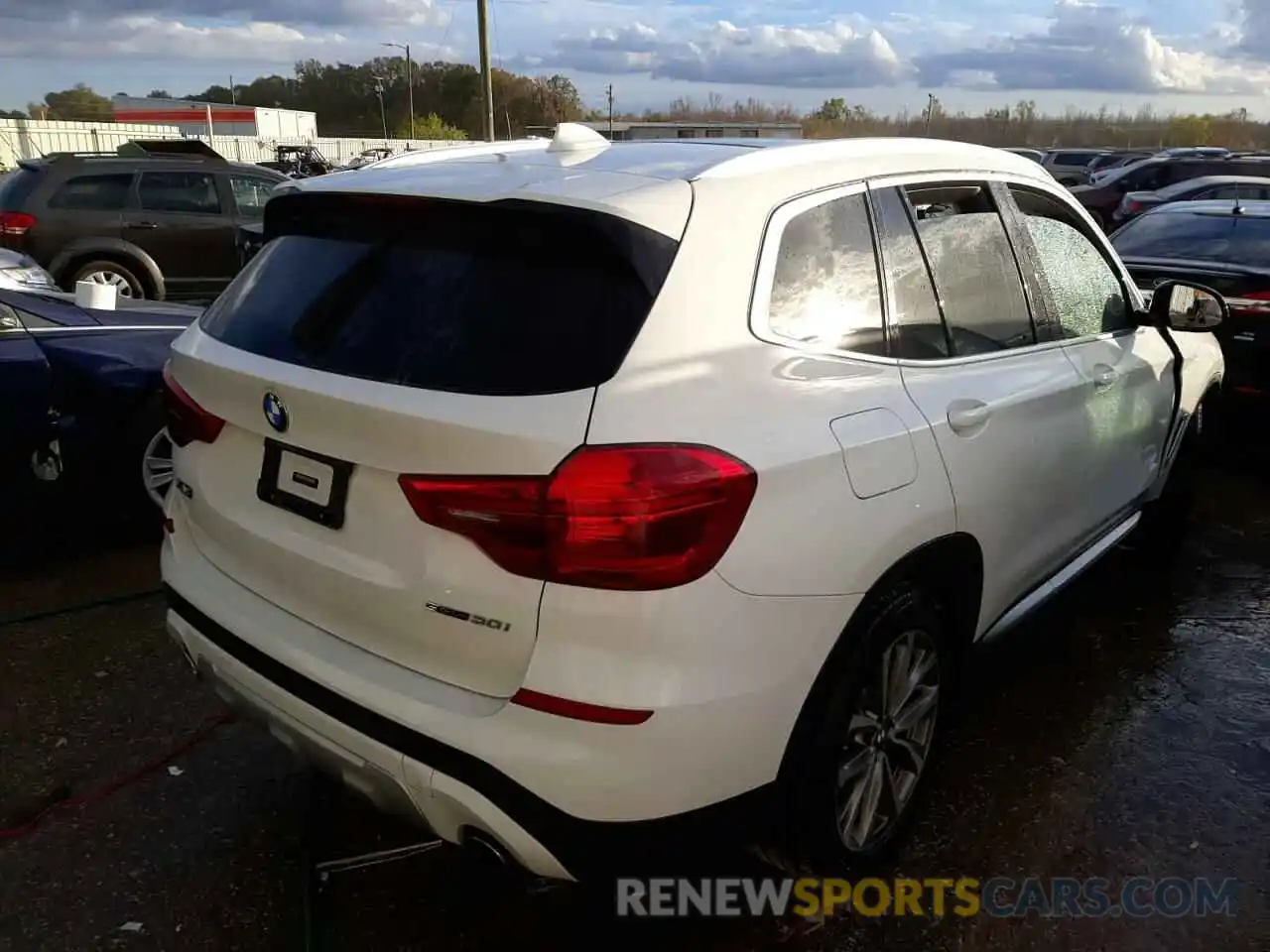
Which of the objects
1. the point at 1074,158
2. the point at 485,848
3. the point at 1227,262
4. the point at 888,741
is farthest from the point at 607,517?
the point at 1074,158

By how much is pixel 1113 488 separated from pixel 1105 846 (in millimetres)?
1278

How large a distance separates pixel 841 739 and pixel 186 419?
5.71ft

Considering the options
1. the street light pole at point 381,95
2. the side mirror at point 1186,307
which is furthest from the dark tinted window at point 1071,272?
the street light pole at point 381,95

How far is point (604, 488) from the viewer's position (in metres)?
1.82

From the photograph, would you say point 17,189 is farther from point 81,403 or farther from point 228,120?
point 228,120

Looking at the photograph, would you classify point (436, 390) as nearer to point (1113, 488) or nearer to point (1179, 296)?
point (1113, 488)

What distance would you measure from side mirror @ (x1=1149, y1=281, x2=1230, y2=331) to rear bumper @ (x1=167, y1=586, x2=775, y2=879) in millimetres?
2617

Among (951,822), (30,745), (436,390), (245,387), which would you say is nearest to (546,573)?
(436,390)

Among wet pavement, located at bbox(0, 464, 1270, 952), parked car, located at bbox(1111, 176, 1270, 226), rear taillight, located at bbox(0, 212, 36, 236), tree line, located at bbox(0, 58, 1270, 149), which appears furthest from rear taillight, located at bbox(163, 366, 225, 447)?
tree line, located at bbox(0, 58, 1270, 149)

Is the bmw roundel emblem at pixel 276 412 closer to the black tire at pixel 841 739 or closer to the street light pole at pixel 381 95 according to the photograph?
the black tire at pixel 841 739

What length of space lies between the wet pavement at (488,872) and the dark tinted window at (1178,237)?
3.27 meters

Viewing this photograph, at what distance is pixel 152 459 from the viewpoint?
14.8 ft

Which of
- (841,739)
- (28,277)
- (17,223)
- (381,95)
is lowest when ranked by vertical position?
(841,739)

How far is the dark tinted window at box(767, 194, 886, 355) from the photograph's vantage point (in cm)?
224
